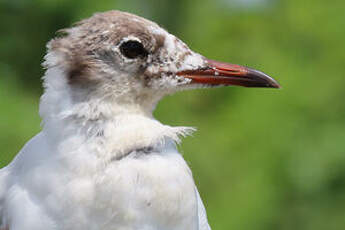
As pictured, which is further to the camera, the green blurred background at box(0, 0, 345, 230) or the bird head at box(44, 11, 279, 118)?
the green blurred background at box(0, 0, 345, 230)

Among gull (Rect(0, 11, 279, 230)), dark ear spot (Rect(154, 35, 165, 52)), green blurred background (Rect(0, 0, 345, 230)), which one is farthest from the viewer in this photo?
green blurred background (Rect(0, 0, 345, 230))

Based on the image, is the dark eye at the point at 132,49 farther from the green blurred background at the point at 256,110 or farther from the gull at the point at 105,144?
the green blurred background at the point at 256,110

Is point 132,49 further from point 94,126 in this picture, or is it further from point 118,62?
point 94,126

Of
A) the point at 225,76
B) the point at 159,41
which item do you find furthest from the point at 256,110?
the point at 159,41

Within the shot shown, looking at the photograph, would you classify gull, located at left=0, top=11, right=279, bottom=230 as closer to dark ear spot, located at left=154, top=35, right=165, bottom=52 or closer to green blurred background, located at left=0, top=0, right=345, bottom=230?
dark ear spot, located at left=154, top=35, right=165, bottom=52

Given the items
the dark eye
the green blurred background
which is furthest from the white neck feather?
the green blurred background

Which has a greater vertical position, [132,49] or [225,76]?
[132,49]

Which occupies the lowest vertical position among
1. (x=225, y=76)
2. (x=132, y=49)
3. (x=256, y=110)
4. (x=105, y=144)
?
(x=256, y=110)

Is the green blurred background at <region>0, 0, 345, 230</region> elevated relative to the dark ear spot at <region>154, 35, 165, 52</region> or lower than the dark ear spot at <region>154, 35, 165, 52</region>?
lower
